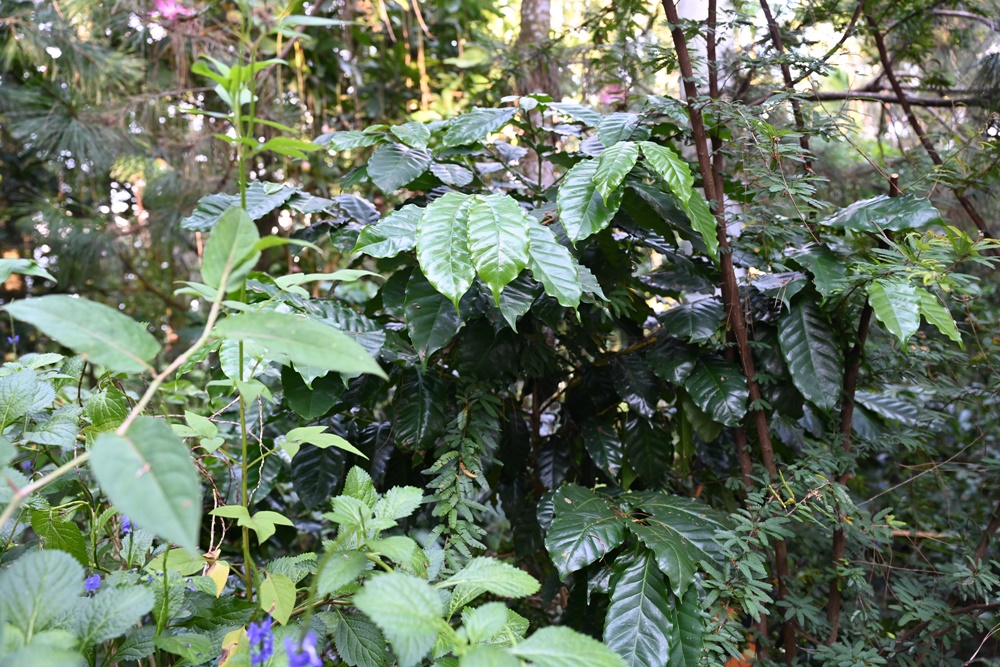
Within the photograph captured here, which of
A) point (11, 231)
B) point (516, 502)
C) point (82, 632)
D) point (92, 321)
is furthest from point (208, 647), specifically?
point (11, 231)

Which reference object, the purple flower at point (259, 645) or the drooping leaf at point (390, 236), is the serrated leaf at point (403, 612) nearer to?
the purple flower at point (259, 645)

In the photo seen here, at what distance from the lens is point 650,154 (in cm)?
87

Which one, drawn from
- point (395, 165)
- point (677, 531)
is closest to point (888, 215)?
point (677, 531)

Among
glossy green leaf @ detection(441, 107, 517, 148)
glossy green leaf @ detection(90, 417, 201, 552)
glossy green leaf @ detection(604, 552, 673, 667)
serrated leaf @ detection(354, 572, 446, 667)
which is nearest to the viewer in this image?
glossy green leaf @ detection(90, 417, 201, 552)

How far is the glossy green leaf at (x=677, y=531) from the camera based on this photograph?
2.51ft

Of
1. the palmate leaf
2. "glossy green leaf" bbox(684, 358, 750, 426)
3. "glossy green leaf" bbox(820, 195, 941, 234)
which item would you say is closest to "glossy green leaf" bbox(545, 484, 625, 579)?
"glossy green leaf" bbox(684, 358, 750, 426)

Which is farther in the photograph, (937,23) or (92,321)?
(937,23)

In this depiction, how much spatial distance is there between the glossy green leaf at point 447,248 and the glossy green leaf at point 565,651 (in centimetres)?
39

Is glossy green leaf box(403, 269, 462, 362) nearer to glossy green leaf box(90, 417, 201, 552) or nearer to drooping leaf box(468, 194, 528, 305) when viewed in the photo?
drooping leaf box(468, 194, 528, 305)

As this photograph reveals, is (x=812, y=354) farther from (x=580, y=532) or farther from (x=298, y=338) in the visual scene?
(x=298, y=338)

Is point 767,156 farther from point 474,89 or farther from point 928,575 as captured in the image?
point 474,89

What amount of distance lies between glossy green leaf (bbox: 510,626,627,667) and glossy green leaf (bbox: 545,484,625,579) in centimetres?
27

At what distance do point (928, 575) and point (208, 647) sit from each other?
1.13 metres

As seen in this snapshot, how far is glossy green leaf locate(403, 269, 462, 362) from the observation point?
34.2 inches
